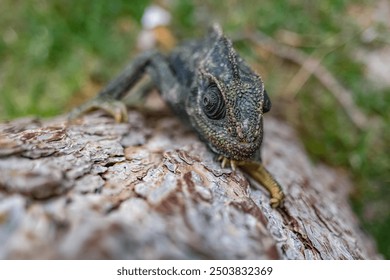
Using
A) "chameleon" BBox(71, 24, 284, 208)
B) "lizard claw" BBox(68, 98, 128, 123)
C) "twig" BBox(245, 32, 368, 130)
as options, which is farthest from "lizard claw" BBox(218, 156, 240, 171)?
"twig" BBox(245, 32, 368, 130)

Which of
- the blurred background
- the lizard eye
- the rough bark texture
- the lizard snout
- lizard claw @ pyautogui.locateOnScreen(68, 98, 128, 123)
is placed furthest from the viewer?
the blurred background

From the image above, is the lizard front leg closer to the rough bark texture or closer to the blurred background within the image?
the rough bark texture

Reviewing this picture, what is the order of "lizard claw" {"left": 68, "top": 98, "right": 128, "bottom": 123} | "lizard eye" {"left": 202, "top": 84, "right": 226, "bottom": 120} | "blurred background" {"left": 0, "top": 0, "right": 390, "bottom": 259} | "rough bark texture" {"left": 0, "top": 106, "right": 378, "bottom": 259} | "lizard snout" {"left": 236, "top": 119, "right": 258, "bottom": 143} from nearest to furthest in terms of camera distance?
"rough bark texture" {"left": 0, "top": 106, "right": 378, "bottom": 259} < "lizard snout" {"left": 236, "top": 119, "right": 258, "bottom": 143} < "lizard eye" {"left": 202, "top": 84, "right": 226, "bottom": 120} < "lizard claw" {"left": 68, "top": 98, "right": 128, "bottom": 123} < "blurred background" {"left": 0, "top": 0, "right": 390, "bottom": 259}

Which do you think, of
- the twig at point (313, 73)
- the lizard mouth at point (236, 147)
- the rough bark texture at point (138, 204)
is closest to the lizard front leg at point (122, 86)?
the rough bark texture at point (138, 204)

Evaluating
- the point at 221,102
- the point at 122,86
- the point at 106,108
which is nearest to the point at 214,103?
the point at 221,102

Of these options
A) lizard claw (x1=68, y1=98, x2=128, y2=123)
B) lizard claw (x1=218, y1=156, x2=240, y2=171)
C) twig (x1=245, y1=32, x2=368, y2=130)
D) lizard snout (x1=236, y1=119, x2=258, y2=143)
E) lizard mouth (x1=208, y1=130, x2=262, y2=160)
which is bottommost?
lizard claw (x1=68, y1=98, x2=128, y2=123)
